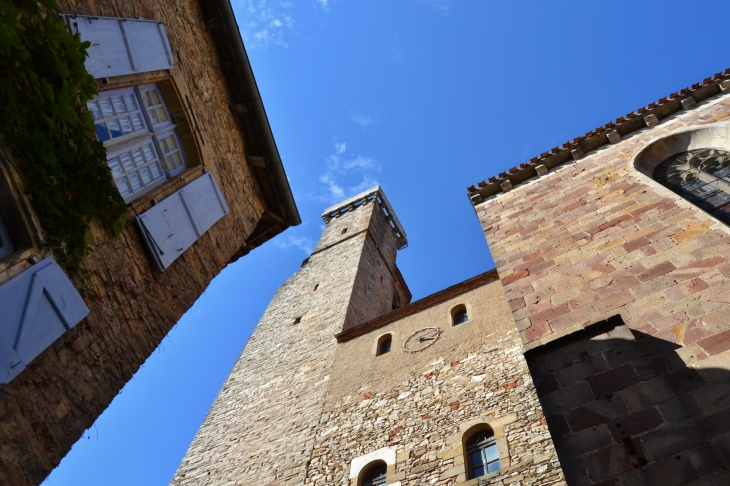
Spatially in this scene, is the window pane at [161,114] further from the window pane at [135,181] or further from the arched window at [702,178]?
the arched window at [702,178]

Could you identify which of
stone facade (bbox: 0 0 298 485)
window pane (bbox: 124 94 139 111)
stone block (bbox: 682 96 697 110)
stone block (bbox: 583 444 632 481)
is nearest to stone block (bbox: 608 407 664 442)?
stone block (bbox: 583 444 632 481)

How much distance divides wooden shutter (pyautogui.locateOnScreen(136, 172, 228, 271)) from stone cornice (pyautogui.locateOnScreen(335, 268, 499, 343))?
475 centimetres

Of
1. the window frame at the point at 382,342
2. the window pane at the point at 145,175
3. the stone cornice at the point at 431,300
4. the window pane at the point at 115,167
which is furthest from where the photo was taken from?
the stone cornice at the point at 431,300

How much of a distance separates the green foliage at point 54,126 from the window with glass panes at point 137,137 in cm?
47

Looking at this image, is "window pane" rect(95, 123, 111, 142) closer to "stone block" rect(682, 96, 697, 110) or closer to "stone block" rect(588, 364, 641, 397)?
"stone block" rect(588, 364, 641, 397)

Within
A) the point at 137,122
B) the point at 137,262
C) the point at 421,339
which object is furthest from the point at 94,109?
the point at 421,339

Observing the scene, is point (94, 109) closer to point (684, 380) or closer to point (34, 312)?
point (34, 312)

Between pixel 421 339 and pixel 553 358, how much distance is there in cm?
473

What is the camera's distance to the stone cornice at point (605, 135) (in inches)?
354

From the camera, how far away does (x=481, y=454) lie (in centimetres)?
689

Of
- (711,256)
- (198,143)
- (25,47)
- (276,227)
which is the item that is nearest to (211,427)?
(276,227)

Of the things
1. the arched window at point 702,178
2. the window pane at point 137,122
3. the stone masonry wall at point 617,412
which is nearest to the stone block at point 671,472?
the stone masonry wall at point 617,412

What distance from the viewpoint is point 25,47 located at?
15.4 ft

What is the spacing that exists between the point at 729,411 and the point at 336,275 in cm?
1411
